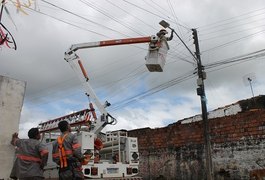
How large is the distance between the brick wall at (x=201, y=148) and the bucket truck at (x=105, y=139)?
428cm

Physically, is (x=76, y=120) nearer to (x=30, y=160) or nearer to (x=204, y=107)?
(x=30, y=160)

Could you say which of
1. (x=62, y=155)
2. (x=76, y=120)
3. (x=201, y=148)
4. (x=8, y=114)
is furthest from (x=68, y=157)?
(x=201, y=148)

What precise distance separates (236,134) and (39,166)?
8.11m

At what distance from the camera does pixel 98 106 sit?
9711mm

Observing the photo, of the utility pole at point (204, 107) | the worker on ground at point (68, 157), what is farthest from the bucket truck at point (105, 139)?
the utility pole at point (204, 107)

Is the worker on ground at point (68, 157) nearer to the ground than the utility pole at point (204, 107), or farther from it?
nearer to the ground

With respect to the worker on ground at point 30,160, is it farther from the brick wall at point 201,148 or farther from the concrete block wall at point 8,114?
the brick wall at point 201,148

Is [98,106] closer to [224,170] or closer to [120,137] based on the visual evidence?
[120,137]

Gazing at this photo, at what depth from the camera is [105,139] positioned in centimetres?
948

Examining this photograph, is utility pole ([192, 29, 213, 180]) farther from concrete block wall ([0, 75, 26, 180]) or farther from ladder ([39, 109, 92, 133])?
concrete block wall ([0, 75, 26, 180])

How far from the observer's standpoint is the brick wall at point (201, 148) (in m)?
10.8

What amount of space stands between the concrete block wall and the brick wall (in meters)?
7.89

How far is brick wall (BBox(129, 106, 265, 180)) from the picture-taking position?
35.4 ft

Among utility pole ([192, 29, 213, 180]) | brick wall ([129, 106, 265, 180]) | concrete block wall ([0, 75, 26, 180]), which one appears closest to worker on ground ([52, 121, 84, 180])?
concrete block wall ([0, 75, 26, 180])
